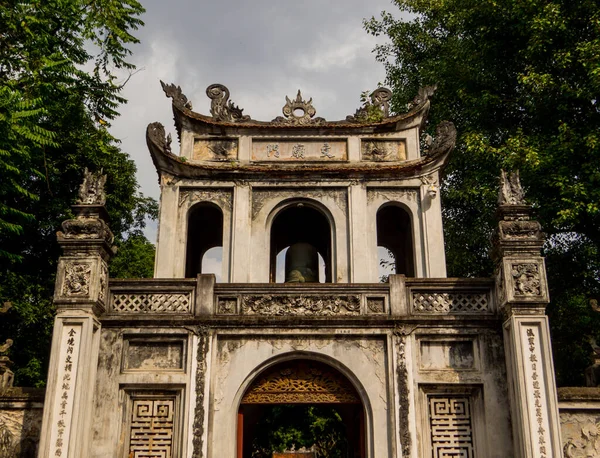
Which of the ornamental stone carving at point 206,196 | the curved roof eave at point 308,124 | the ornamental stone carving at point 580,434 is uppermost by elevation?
the curved roof eave at point 308,124

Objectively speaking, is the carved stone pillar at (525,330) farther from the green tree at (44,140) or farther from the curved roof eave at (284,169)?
the green tree at (44,140)

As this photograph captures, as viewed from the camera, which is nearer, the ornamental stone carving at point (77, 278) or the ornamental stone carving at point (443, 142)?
the ornamental stone carving at point (77, 278)

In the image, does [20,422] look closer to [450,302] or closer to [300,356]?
[300,356]

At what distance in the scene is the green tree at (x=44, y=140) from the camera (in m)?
14.2

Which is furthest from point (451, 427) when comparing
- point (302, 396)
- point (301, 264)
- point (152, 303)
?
point (152, 303)

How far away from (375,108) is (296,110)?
1.78m

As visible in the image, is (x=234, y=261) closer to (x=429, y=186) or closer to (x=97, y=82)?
(x=429, y=186)

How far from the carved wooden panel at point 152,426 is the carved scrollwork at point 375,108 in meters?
7.36

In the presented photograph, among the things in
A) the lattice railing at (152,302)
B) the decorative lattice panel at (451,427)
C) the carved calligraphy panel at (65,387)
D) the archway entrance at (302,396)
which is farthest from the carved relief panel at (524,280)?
the carved calligraphy panel at (65,387)

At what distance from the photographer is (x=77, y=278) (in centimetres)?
1036

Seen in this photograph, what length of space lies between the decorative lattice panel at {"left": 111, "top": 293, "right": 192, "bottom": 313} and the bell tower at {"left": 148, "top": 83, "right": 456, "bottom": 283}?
6.18ft

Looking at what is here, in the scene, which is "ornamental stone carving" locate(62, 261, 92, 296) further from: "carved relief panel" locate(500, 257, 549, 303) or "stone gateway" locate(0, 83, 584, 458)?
"carved relief panel" locate(500, 257, 549, 303)

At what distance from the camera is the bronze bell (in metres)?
13.2

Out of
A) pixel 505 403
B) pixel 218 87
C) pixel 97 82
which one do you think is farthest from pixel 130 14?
Answer: pixel 505 403
